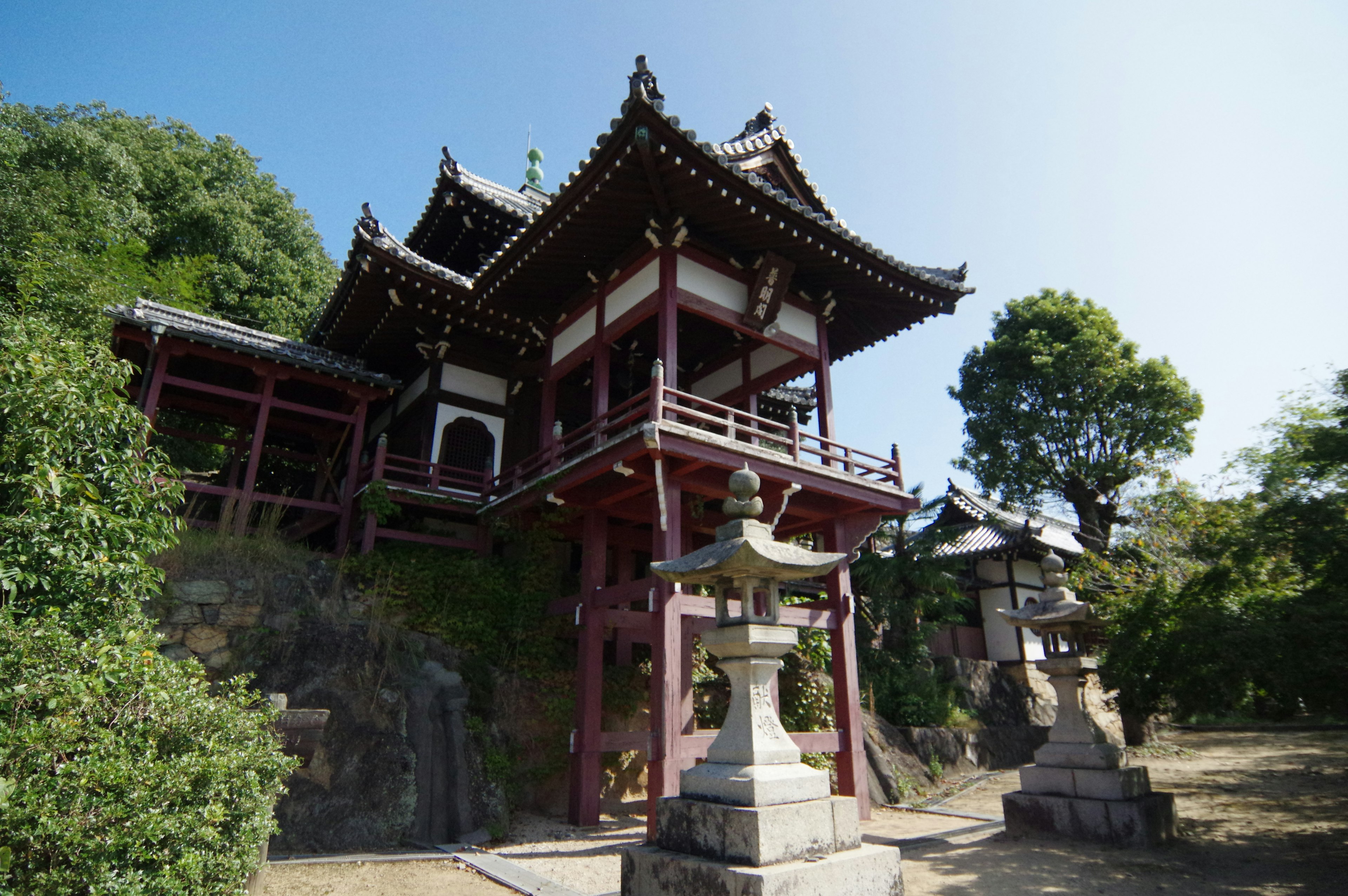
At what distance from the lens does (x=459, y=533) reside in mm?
13516

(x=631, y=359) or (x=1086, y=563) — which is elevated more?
(x=631, y=359)

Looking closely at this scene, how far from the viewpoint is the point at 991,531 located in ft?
80.6

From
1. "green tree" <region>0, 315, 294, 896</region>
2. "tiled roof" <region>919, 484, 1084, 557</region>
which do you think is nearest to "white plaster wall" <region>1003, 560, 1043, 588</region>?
"tiled roof" <region>919, 484, 1084, 557</region>

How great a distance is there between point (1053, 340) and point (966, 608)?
9245 millimetres

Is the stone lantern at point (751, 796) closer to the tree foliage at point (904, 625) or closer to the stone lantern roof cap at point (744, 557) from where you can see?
the stone lantern roof cap at point (744, 557)

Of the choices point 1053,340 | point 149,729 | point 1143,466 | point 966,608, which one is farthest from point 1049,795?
point 1053,340

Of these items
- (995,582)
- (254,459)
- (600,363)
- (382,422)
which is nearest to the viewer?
(600,363)

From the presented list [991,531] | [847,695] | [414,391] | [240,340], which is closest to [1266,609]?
[847,695]

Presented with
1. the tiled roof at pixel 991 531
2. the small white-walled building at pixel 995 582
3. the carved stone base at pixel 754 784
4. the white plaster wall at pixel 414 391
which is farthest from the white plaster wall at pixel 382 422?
the small white-walled building at pixel 995 582

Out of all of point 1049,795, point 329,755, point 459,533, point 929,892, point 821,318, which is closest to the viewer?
point 929,892

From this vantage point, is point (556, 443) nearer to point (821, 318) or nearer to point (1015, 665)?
point (821, 318)

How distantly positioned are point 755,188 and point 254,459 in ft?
30.6

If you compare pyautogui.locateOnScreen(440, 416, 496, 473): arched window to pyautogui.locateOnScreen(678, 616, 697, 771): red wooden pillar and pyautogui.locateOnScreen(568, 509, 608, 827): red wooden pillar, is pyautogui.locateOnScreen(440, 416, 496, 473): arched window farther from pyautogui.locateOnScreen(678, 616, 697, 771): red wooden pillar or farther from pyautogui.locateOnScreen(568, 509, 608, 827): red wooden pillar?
pyautogui.locateOnScreen(678, 616, 697, 771): red wooden pillar

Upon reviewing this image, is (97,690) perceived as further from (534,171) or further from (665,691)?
(534,171)
